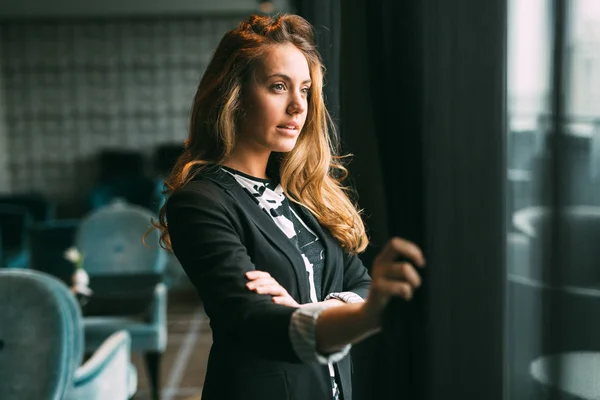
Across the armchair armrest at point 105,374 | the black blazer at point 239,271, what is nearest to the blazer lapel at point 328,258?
the black blazer at point 239,271

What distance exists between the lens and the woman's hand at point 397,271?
71cm

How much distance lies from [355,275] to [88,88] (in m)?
8.42

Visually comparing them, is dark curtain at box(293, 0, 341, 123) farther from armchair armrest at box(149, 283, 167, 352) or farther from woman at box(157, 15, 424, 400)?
armchair armrest at box(149, 283, 167, 352)

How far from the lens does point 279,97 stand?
108 centimetres

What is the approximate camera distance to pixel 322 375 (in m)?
1.11

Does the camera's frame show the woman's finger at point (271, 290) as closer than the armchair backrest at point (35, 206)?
Yes

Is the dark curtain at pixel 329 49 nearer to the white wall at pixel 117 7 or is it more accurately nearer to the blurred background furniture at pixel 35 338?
the blurred background furniture at pixel 35 338

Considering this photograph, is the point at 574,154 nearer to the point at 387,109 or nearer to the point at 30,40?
the point at 387,109

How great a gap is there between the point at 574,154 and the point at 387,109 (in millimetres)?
230

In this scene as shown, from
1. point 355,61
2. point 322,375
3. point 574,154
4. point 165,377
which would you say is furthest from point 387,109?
point 165,377

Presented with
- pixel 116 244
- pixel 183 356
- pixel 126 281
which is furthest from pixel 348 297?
pixel 183 356

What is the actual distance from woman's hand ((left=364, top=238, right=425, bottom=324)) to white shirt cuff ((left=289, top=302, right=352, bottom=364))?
13 centimetres

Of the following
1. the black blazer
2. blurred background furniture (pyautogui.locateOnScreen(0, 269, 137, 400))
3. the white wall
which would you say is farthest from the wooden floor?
the white wall

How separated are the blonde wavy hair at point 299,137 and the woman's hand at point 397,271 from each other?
12.6 inches
